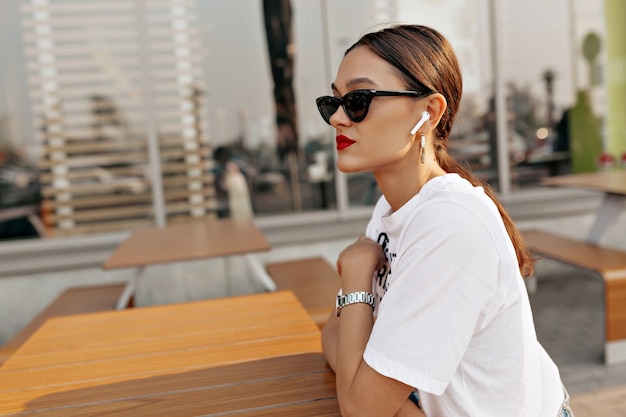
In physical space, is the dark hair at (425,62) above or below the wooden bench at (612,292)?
above

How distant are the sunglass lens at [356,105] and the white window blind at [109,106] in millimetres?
3880

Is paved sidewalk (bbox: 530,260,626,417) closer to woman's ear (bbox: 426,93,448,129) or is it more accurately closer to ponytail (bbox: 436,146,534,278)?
ponytail (bbox: 436,146,534,278)

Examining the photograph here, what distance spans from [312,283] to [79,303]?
1272 mm

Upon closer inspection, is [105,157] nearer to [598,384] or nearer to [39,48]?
[39,48]

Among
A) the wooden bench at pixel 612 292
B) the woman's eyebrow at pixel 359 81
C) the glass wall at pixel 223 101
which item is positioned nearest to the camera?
A: the woman's eyebrow at pixel 359 81

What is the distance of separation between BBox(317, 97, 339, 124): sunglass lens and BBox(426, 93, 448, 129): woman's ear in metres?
0.18

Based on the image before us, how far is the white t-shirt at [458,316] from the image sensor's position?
3.44ft

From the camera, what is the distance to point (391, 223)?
131 centimetres

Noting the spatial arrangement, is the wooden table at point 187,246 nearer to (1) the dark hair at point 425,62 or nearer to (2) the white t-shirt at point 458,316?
(1) the dark hair at point 425,62

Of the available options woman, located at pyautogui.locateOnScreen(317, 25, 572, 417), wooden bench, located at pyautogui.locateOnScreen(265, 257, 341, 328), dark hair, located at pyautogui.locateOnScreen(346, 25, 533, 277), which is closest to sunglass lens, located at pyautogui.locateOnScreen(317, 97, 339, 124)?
woman, located at pyautogui.locateOnScreen(317, 25, 572, 417)

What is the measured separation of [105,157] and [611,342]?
11.7 feet

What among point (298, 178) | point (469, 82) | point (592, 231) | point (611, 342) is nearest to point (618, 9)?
point (469, 82)

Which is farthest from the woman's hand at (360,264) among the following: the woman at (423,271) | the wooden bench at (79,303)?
the wooden bench at (79,303)

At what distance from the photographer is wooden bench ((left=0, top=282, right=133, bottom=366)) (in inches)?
132
